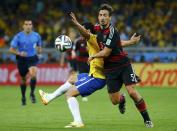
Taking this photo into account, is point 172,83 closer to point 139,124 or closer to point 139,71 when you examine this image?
point 139,71

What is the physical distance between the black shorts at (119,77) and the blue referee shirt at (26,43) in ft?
25.2

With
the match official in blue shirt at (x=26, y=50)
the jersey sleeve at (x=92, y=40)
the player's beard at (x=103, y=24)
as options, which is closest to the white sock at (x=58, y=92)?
the jersey sleeve at (x=92, y=40)

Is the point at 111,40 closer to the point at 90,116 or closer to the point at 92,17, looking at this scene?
the point at 90,116

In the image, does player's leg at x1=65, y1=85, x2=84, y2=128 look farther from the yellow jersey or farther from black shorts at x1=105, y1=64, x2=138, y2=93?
black shorts at x1=105, y1=64, x2=138, y2=93

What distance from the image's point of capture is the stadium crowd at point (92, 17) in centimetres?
3356

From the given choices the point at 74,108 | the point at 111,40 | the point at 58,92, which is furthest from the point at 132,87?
the point at 58,92

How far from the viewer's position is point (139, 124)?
13695 mm

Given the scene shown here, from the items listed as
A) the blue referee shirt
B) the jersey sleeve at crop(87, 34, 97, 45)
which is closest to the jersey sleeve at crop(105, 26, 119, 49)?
the jersey sleeve at crop(87, 34, 97, 45)

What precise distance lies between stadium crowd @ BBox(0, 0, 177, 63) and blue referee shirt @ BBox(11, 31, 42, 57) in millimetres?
11269

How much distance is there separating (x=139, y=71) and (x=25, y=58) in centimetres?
1057

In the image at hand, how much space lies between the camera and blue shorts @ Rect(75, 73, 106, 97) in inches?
515

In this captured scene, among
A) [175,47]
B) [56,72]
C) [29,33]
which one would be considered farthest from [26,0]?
[29,33]

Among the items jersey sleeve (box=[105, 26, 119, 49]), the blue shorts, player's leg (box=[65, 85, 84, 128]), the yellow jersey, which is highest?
jersey sleeve (box=[105, 26, 119, 49])

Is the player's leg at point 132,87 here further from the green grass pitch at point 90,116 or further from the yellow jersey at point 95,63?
the yellow jersey at point 95,63
